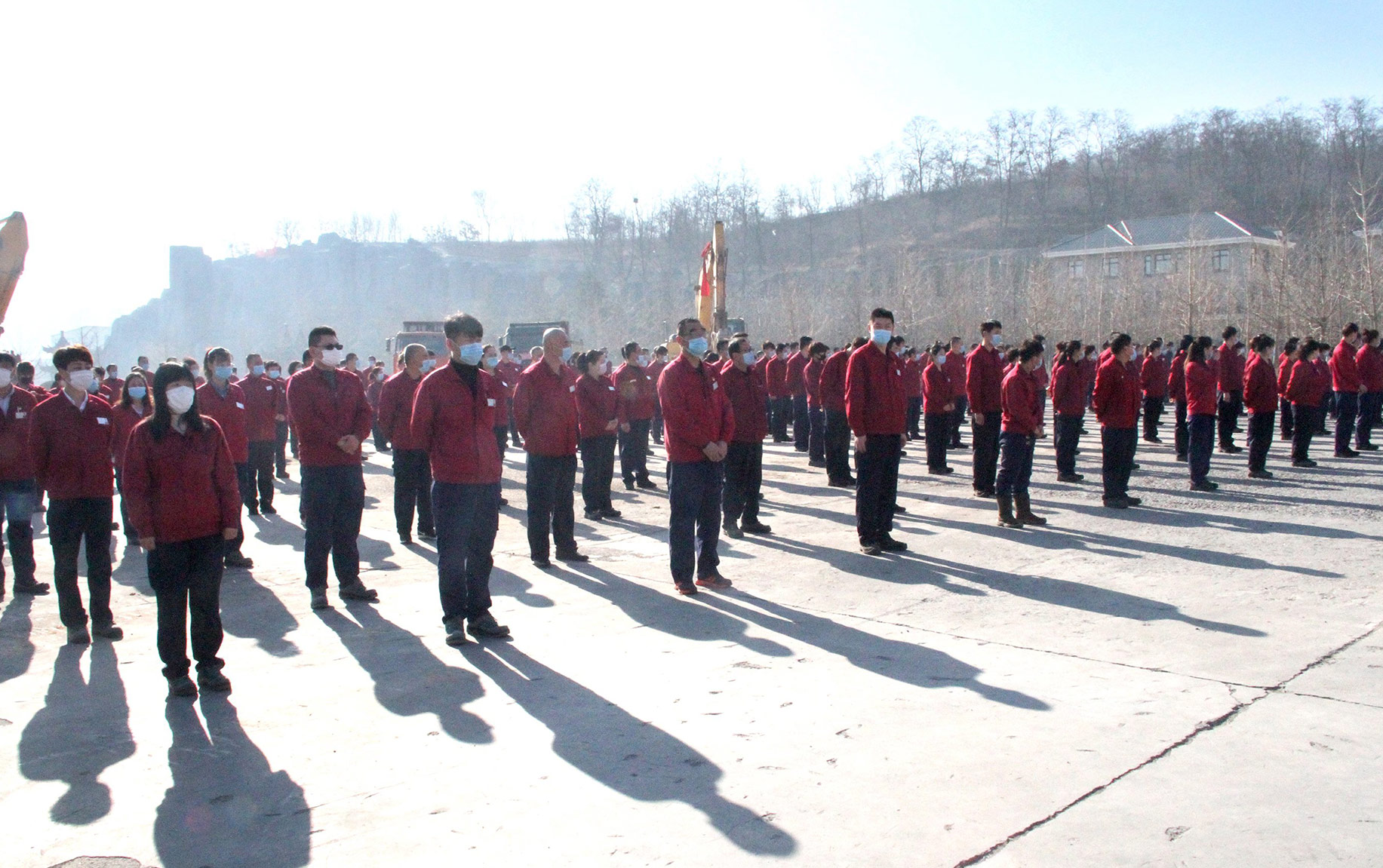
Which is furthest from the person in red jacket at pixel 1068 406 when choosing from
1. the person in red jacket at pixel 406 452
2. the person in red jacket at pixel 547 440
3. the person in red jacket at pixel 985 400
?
the person in red jacket at pixel 406 452

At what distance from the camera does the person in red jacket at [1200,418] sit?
12.2 metres

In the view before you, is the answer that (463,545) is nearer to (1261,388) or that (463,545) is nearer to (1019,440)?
(1019,440)

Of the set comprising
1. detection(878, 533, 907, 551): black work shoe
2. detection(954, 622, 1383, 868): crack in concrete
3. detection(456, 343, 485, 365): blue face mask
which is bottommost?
detection(878, 533, 907, 551): black work shoe

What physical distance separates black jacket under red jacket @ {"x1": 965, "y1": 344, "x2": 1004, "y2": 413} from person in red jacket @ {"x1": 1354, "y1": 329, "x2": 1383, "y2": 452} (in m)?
8.04

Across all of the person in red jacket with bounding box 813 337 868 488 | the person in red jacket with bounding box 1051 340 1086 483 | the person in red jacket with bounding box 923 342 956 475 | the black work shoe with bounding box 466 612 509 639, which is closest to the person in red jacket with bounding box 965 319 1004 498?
the person in red jacket with bounding box 1051 340 1086 483

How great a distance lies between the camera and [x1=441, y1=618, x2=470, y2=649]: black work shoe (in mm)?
6301

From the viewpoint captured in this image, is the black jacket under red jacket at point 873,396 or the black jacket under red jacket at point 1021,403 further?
the black jacket under red jacket at point 1021,403

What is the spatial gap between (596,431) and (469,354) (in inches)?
179

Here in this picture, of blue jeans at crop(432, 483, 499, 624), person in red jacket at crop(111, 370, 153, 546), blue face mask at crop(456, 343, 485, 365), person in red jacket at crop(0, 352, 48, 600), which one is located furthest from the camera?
person in red jacket at crop(111, 370, 153, 546)

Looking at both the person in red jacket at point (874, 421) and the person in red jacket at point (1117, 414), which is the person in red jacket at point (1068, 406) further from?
the person in red jacket at point (874, 421)

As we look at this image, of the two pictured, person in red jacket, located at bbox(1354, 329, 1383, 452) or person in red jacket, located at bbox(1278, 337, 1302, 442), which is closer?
person in red jacket, located at bbox(1278, 337, 1302, 442)

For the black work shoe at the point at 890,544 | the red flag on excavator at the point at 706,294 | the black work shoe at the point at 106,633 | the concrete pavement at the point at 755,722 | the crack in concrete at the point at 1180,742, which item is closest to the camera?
the crack in concrete at the point at 1180,742

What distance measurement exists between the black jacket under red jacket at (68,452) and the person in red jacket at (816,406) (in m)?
10.8

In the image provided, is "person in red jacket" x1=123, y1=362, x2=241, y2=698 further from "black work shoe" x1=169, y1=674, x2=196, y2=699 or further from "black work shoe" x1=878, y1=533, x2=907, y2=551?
"black work shoe" x1=878, y1=533, x2=907, y2=551
